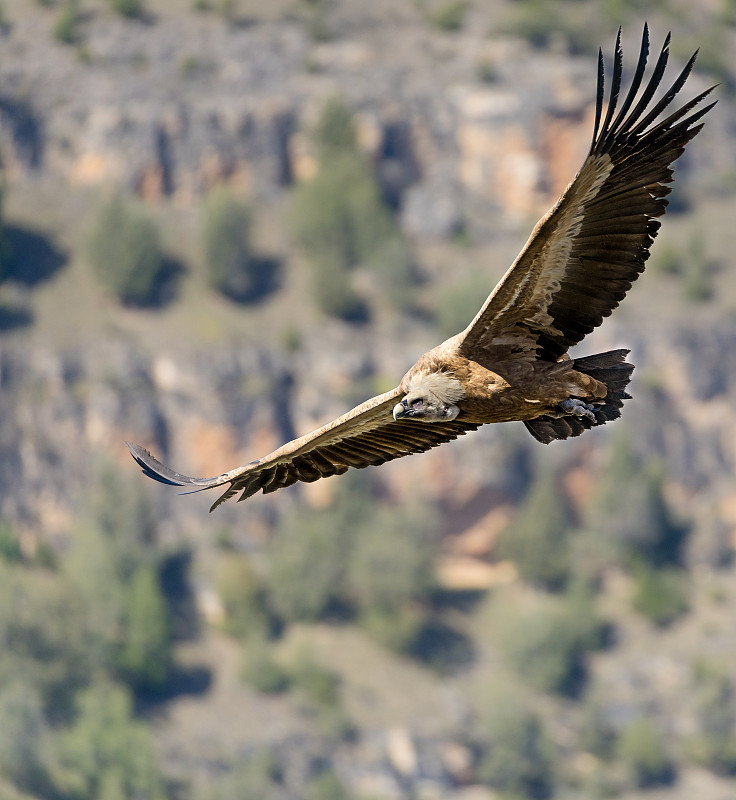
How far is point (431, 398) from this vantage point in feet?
48.0

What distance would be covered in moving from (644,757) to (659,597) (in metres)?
13.6

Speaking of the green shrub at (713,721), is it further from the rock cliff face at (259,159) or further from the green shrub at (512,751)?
the rock cliff face at (259,159)

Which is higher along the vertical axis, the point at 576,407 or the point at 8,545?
the point at 8,545

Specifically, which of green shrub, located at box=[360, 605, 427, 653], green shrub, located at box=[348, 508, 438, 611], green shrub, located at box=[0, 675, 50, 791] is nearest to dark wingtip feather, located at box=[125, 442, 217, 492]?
green shrub, located at box=[0, 675, 50, 791]

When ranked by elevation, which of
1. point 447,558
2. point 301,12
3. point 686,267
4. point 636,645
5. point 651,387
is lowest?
point 636,645

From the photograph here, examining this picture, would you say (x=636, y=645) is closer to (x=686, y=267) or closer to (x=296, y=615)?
(x=296, y=615)

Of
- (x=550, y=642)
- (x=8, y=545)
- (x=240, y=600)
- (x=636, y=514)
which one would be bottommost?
(x=550, y=642)

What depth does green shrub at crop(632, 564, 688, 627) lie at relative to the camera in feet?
331

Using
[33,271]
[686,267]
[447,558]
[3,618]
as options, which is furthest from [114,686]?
[686,267]

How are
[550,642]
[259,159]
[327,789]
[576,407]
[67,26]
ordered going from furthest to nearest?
[67,26] → [259,159] → [550,642] → [327,789] → [576,407]

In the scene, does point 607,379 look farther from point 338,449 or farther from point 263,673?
point 263,673

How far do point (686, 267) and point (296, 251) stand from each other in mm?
32797

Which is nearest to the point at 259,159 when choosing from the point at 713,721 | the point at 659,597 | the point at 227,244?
the point at 227,244

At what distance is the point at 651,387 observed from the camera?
107m
